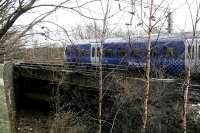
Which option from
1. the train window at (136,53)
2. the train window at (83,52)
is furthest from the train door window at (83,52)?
the train window at (136,53)

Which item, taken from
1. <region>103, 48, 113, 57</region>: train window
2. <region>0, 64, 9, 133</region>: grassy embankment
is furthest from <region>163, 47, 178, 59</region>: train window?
<region>0, 64, 9, 133</region>: grassy embankment

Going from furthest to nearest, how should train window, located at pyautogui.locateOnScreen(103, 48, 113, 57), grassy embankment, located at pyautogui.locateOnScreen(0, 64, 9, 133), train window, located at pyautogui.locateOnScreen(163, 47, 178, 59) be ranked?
train window, located at pyautogui.locateOnScreen(103, 48, 113, 57)
train window, located at pyautogui.locateOnScreen(163, 47, 178, 59)
grassy embankment, located at pyautogui.locateOnScreen(0, 64, 9, 133)

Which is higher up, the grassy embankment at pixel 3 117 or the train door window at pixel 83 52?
the train door window at pixel 83 52

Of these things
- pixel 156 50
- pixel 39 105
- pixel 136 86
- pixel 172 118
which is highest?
pixel 156 50

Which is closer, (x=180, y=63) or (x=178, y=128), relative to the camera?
(x=178, y=128)

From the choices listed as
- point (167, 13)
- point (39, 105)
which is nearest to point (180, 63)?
point (167, 13)

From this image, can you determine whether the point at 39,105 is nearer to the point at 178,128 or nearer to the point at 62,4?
the point at 178,128

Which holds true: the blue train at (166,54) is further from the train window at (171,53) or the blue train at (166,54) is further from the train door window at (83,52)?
the train door window at (83,52)

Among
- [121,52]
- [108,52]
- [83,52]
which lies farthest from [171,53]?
[83,52]

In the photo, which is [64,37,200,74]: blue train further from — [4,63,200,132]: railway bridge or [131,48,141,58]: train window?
[4,63,200,132]: railway bridge

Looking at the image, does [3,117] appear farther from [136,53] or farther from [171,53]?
[171,53]

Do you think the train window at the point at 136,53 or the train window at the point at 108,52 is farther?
the train window at the point at 108,52

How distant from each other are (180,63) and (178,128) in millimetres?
5497

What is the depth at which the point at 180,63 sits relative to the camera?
19.6 m
